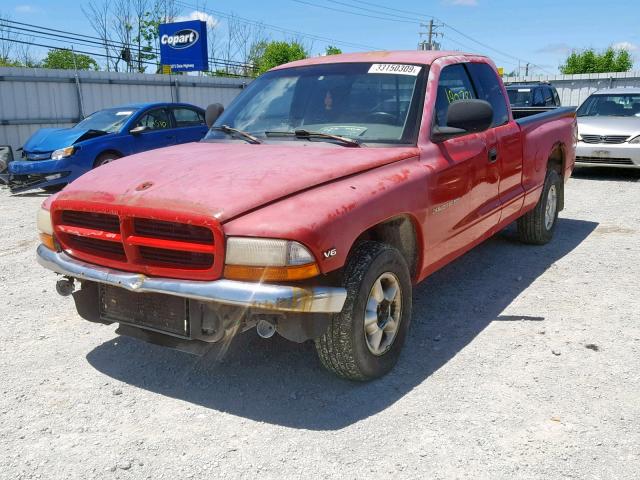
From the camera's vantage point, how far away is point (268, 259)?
272cm

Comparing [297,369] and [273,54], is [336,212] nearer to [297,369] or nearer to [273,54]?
[297,369]

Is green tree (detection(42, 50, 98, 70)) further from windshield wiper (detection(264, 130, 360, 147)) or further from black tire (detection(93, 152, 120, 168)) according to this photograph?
windshield wiper (detection(264, 130, 360, 147))

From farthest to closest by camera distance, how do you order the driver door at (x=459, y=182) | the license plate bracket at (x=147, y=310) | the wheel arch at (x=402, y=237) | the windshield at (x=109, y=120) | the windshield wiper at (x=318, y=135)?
1. the windshield at (x=109, y=120)
2. the driver door at (x=459, y=182)
3. the windshield wiper at (x=318, y=135)
4. the wheel arch at (x=402, y=237)
5. the license plate bracket at (x=147, y=310)

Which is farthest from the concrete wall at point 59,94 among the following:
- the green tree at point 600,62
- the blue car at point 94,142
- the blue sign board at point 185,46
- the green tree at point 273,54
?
the green tree at point 600,62

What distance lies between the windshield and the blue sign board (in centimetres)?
1826

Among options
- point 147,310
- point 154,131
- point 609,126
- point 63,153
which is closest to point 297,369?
point 147,310

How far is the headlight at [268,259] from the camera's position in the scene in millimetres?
2719

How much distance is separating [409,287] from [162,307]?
54.9 inches

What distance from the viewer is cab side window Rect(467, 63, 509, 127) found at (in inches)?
192

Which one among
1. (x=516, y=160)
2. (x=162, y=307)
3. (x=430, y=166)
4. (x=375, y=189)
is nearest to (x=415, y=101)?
(x=430, y=166)

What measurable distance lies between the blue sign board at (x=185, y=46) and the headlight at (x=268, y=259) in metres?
27.8

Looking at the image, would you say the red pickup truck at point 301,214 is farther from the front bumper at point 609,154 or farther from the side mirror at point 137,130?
the front bumper at point 609,154

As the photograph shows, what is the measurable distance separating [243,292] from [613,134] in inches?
399

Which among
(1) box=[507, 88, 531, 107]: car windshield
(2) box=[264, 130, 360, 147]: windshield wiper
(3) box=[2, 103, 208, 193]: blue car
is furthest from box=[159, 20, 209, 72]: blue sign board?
(2) box=[264, 130, 360, 147]: windshield wiper
